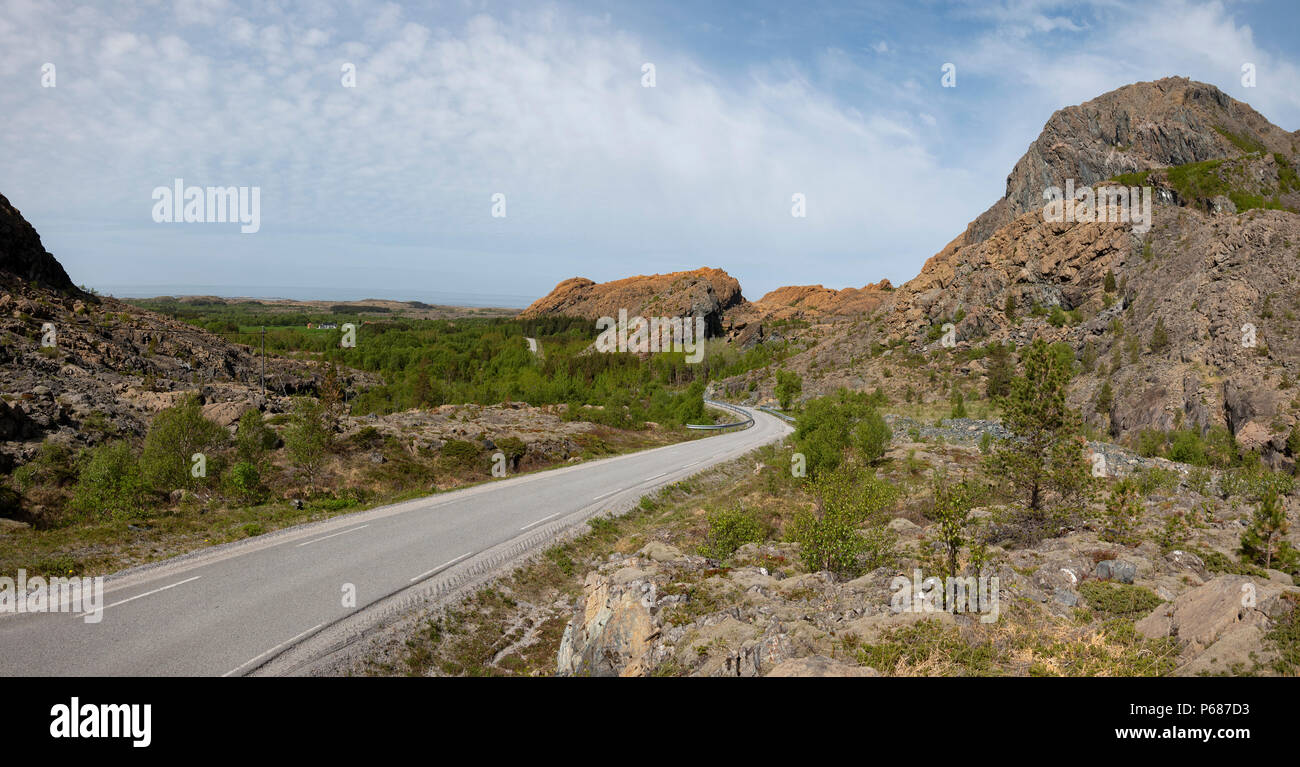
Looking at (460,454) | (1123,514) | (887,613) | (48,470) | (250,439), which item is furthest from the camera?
(460,454)

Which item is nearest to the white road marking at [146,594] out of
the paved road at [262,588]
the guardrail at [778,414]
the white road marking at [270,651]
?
the paved road at [262,588]

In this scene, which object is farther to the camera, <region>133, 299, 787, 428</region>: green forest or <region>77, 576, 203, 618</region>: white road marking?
<region>133, 299, 787, 428</region>: green forest

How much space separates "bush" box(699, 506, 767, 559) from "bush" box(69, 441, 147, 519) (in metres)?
19.1

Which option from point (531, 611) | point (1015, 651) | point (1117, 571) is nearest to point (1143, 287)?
point (1117, 571)

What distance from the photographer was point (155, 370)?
184 ft

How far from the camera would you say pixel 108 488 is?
19.9 metres

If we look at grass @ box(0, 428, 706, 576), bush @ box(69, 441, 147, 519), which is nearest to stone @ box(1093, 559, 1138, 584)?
grass @ box(0, 428, 706, 576)

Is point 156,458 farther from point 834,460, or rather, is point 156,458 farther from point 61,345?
point 61,345

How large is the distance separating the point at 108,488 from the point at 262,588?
44.3ft

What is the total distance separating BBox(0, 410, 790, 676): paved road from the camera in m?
8.84

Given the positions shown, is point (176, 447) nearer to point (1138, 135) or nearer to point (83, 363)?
point (83, 363)

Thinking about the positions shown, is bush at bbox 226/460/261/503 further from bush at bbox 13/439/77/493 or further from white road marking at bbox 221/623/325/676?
white road marking at bbox 221/623/325/676

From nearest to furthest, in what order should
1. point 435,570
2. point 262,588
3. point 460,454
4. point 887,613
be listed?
point 887,613 < point 262,588 < point 435,570 < point 460,454
